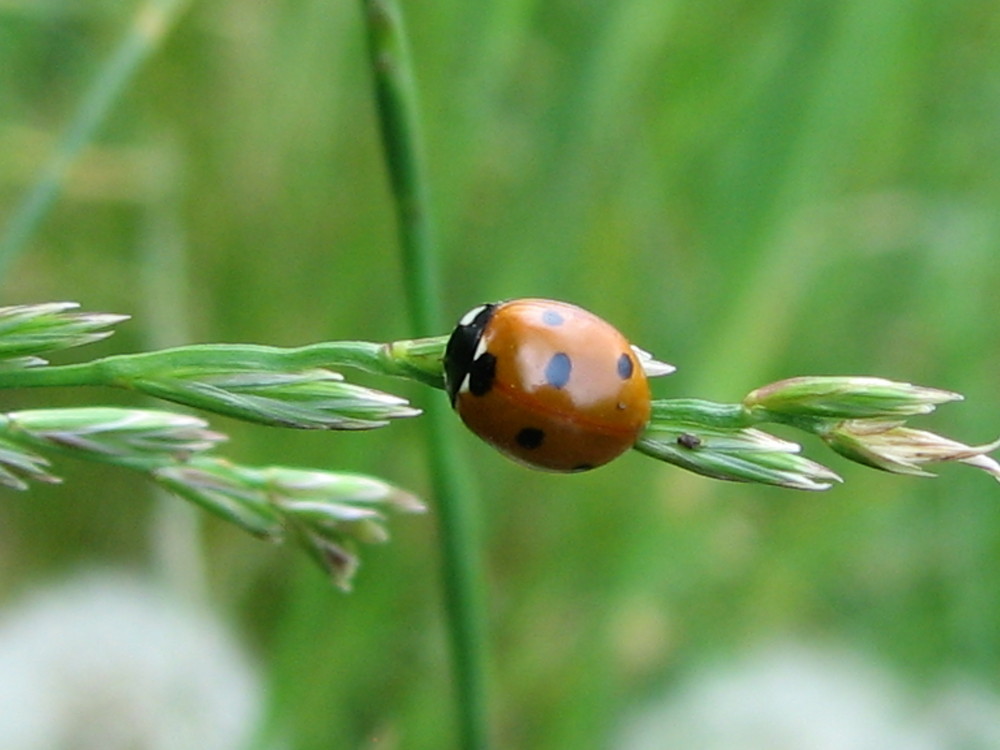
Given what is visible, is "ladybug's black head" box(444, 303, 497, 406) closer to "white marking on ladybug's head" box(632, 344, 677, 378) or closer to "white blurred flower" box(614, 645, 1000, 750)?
"white marking on ladybug's head" box(632, 344, 677, 378)

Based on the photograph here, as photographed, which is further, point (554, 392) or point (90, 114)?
point (90, 114)

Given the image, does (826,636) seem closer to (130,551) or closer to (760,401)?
(130,551)

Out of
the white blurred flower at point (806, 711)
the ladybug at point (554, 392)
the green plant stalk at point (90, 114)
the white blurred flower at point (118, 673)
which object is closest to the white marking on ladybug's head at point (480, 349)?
the ladybug at point (554, 392)

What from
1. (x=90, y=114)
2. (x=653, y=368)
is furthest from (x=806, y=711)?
(x=90, y=114)

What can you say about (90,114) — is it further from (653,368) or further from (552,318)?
(653,368)

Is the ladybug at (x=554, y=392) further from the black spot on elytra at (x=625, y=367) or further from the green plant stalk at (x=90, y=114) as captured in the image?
the green plant stalk at (x=90, y=114)

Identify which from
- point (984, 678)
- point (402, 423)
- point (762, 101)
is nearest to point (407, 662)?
point (402, 423)

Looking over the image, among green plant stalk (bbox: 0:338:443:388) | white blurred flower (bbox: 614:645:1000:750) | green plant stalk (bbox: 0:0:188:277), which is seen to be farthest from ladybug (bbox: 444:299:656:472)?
white blurred flower (bbox: 614:645:1000:750)
